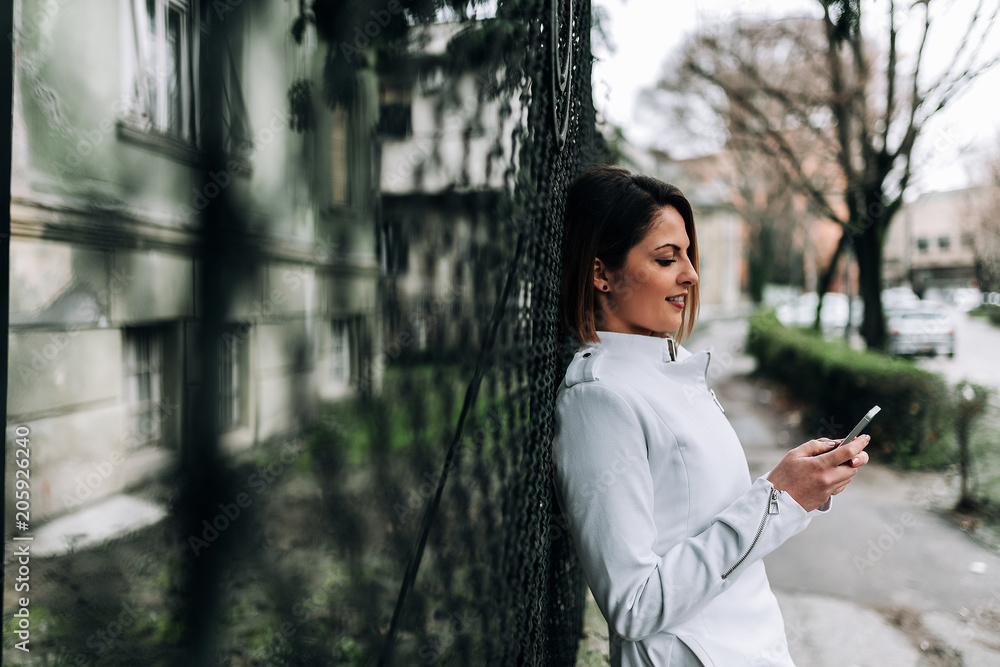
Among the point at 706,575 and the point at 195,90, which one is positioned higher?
the point at 195,90

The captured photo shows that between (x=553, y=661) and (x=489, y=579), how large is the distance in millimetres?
1021

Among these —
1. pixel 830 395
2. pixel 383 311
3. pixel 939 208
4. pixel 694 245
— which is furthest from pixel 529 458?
pixel 939 208

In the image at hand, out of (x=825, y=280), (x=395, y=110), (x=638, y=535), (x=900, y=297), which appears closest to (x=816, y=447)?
(x=638, y=535)

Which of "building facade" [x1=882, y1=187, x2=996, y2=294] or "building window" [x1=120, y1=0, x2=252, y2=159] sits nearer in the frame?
"building window" [x1=120, y1=0, x2=252, y2=159]

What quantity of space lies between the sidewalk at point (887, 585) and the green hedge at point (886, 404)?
1.24 feet

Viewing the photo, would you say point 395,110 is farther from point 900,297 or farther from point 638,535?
point 900,297

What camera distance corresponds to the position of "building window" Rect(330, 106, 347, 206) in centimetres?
53

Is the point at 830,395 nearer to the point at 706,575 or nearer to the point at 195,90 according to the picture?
the point at 706,575

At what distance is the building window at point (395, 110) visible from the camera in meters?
0.62

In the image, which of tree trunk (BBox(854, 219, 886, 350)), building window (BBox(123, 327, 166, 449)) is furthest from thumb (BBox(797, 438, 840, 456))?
tree trunk (BBox(854, 219, 886, 350))

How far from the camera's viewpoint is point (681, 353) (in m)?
1.80

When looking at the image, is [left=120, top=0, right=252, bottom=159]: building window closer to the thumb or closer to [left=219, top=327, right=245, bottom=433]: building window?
[left=219, top=327, right=245, bottom=433]: building window

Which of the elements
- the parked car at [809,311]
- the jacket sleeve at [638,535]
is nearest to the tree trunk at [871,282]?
the jacket sleeve at [638,535]

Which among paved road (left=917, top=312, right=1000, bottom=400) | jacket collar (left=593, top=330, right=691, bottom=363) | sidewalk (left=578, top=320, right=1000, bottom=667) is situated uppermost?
jacket collar (left=593, top=330, right=691, bottom=363)
